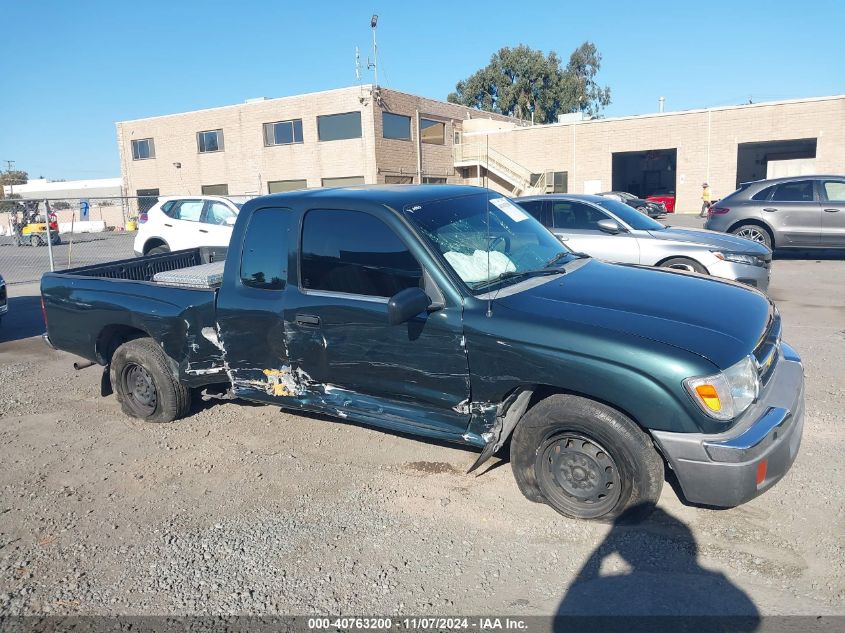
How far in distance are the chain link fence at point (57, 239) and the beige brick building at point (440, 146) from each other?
3758 millimetres

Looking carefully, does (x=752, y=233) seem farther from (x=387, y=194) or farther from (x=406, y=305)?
(x=406, y=305)

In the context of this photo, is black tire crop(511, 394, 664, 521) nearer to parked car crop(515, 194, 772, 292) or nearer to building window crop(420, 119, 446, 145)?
parked car crop(515, 194, 772, 292)

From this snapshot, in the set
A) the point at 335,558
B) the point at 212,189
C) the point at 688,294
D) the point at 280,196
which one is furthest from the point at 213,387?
the point at 212,189

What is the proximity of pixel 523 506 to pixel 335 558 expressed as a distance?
3.73 ft

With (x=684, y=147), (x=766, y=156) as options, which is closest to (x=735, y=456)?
(x=684, y=147)

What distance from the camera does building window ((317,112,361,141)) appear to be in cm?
3322

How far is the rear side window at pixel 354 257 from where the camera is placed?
3922 mm

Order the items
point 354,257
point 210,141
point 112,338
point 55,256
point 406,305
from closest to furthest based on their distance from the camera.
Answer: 1. point 406,305
2. point 354,257
3. point 112,338
4. point 55,256
5. point 210,141

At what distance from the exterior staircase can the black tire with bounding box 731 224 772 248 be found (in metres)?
23.1

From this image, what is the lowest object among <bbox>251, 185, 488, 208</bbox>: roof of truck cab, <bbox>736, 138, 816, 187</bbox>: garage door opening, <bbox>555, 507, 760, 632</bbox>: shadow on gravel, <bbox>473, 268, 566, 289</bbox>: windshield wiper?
<bbox>555, 507, 760, 632</bbox>: shadow on gravel

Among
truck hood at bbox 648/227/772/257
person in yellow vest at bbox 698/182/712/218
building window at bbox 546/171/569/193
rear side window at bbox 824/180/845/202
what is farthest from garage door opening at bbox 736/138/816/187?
truck hood at bbox 648/227/772/257

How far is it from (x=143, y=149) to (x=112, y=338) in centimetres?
3901

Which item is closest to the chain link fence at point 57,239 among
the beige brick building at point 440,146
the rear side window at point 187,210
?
the rear side window at point 187,210

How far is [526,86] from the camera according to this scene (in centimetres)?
6562
